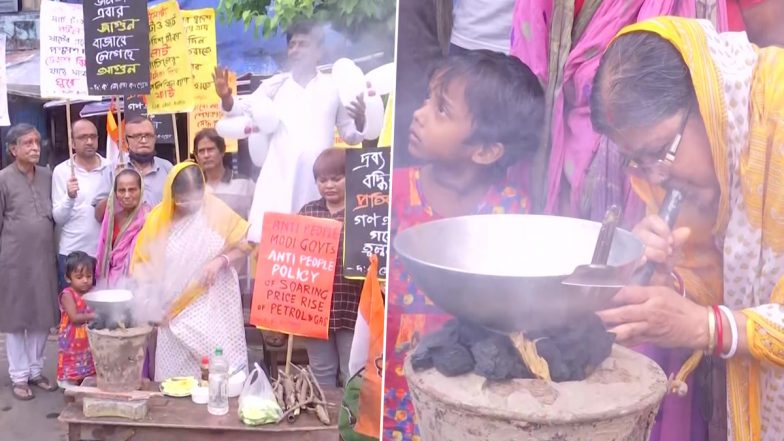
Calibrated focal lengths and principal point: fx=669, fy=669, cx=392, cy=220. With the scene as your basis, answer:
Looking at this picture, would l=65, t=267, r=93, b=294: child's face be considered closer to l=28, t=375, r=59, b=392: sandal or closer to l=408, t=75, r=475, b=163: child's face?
l=28, t=375, r=59, b=392: sandal

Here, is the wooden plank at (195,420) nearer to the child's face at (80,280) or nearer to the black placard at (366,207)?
the black placard at (366,207)

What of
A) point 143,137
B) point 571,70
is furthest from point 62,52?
point 571,70

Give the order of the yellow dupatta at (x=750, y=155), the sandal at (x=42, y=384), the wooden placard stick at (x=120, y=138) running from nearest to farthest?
the yellow dupatta at (x=750, y=155) → the wooden placard stick at (x=120, y=138) → the sandal at (x=42, y=384)

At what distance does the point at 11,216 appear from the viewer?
409cm

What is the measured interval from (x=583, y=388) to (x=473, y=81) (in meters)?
0.91

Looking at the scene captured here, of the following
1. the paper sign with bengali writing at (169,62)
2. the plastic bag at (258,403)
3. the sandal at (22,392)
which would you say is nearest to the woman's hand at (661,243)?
the plastic bag at (258,403)

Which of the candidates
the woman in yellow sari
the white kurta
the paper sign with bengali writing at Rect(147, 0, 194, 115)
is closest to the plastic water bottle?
the woman in yellow sari

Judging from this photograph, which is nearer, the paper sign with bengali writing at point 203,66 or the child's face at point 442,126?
the child's face at point 442,126

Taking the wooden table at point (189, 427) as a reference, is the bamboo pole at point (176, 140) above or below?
above

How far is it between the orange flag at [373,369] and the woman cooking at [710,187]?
97 cm

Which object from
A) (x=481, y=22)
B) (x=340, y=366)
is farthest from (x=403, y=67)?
(x=340, y=366)

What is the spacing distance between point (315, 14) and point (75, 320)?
2.39 meters

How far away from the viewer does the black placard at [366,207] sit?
8.43ft

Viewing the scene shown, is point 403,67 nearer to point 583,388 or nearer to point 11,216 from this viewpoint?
point 583,388
